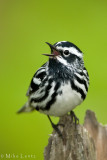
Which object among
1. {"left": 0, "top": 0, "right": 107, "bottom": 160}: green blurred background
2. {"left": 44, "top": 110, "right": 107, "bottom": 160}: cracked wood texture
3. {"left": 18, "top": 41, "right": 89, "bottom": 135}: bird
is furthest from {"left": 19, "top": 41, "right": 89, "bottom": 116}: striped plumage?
{"left": 0, "top": 0, "right": 107, "bottom": 160}: green blurred background

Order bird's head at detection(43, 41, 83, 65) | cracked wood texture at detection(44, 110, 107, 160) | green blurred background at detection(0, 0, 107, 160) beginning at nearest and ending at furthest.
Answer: cracked wood texture at detection(44, 110, 107, 160) → bird's head at detection(43, 41, 83, 65) → green blurred background at detection(0, 0, 107, 160)

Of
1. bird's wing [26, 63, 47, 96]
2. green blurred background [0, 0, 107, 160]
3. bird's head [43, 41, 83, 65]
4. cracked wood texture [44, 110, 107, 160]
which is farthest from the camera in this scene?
green blurred background [0, 0, 107, 160]

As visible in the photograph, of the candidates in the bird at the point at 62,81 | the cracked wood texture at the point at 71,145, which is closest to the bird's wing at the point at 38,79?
the bird at the point at 62,81

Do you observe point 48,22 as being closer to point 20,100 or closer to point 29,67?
point 29,67

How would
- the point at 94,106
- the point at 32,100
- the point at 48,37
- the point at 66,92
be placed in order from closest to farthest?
the point at 66,92 < the point at 32,100 < the point at 94,106 < the point at 48,37

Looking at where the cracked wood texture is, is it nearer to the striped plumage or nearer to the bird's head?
the striped plumage

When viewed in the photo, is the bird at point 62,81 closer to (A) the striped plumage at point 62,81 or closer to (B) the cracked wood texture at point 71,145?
(A) the striped plumage at point 62,81

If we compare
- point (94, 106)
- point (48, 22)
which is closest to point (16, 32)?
point (48, 22)
